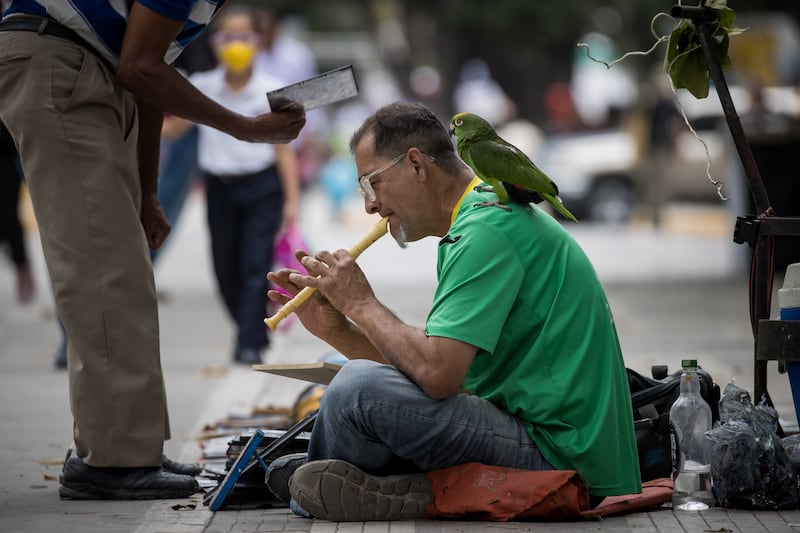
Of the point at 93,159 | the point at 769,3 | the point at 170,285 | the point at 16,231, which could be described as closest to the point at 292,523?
the point at 93,159

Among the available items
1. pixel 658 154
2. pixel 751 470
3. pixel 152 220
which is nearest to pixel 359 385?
pixel 751 470

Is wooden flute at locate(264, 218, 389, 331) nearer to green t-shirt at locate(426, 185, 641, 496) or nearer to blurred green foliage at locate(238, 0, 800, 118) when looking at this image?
green t-shirt at locate(426, 185, 641, 496)

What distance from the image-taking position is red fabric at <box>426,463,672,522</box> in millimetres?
4281

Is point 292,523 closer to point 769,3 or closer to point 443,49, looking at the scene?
point 769,3

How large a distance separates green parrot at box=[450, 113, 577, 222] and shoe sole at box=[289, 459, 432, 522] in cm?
93

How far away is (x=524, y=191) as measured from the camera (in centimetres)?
436

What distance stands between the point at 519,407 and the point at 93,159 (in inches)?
65.9

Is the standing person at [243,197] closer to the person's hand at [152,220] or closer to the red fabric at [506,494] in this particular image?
the person's hand at [152,220]

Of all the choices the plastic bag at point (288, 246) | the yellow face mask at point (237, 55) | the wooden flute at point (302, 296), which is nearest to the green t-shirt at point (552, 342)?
the wooden flute at point (302, 296)

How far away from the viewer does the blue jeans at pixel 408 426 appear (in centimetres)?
423

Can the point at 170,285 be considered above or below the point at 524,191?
below

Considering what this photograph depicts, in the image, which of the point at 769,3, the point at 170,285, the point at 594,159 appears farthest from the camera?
the point at 769,3

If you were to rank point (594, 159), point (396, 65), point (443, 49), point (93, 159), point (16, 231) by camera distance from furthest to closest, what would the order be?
1. point (396, 65)
2. point (443, 49)
3. point (594, 159)
4. point (16, 231)
5. point (93, 159)

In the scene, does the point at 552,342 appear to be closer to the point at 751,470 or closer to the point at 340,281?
the point at 340,281
